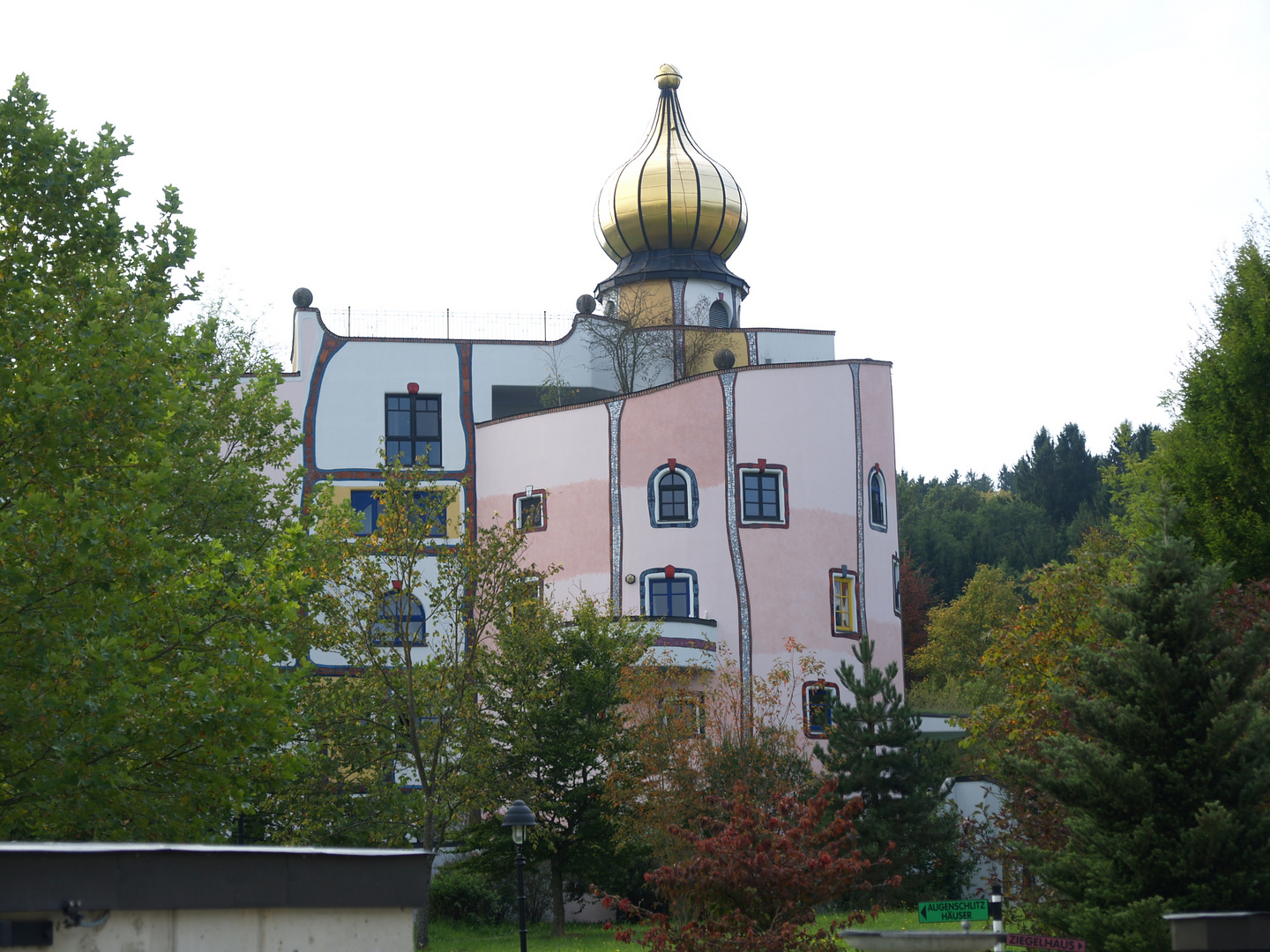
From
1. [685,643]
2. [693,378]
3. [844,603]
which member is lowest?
[685,643]

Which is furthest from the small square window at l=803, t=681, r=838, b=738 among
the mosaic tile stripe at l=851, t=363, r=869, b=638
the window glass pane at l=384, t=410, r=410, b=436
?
the window glass pane at l=384, t=410, r=410, b=436

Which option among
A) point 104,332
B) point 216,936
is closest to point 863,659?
point 104,332

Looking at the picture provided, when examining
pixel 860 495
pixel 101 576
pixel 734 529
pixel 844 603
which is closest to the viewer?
pixel 101 576

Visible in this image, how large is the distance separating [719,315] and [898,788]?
55.6ft

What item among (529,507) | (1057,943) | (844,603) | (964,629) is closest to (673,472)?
(529,507)

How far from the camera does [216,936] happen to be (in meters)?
7.45

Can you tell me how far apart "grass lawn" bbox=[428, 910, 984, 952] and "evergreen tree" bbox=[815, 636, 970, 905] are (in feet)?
3.45

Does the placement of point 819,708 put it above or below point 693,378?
below

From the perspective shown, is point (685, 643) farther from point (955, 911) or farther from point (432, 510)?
point (955, 911)

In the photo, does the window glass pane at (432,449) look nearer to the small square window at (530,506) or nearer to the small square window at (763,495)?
the small square window at (530,506)

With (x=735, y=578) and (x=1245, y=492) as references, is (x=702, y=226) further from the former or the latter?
(x=1245, y=492)

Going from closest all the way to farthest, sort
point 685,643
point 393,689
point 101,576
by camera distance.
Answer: point 101,576, point 393,689, point 685,643

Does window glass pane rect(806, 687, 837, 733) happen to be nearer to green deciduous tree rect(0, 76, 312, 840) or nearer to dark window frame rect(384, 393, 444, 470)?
dark window frame rect(384, 393, 444, 470)

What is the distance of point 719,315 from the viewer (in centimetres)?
3756
